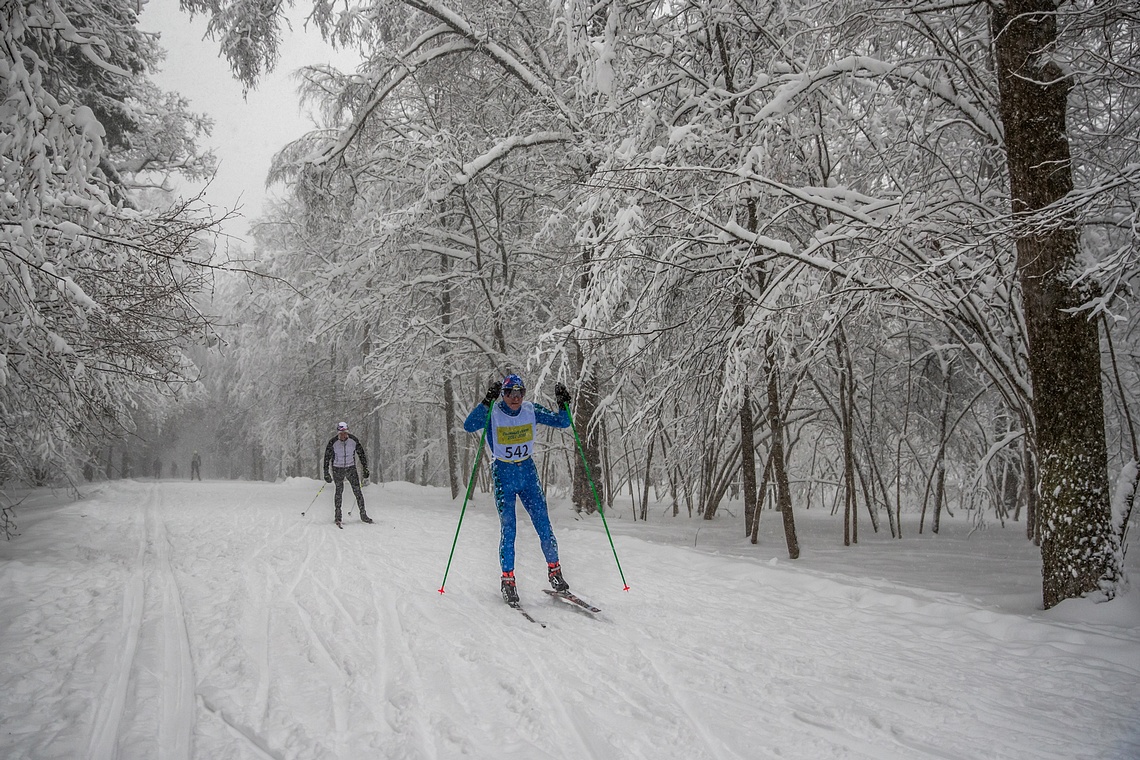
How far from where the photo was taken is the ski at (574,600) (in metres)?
4.98

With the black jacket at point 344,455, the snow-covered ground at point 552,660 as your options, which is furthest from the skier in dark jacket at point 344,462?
the snow-covered ground at point 552,660

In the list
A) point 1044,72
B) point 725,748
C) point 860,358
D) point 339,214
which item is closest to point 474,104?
point 339,214

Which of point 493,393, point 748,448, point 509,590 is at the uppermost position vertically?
point 493,393

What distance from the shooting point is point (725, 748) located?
2754 millimetres

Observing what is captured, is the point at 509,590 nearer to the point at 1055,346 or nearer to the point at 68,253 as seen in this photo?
the point at 1055,346

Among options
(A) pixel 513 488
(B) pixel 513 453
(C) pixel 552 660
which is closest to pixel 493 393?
(B) pixel 513 453

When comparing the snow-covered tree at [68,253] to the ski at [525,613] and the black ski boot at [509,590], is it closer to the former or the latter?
the black ski boot at [509,590]

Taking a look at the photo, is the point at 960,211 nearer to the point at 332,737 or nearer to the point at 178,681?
the point at 332,737

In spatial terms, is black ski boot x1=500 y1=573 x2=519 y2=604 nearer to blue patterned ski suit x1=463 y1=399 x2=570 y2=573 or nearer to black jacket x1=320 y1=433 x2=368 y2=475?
blue patterned ski suit x1=463 y1=399 x2=570 y2=573

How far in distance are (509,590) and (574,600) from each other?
1.92ft

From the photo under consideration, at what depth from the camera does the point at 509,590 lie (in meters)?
5.22

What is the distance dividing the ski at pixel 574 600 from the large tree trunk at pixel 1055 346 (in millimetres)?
3817

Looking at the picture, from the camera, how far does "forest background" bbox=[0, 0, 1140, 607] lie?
4711 millimetres

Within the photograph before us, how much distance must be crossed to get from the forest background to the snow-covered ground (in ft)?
3.75
